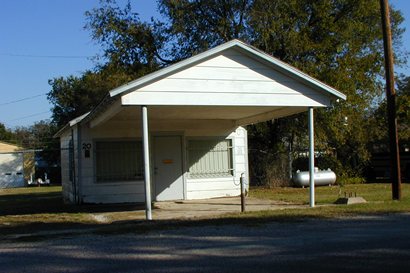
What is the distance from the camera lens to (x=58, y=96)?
179ft

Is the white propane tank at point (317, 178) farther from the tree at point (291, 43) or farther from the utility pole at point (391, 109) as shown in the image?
the utility pole at point (391, 109)

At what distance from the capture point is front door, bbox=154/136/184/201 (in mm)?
17984

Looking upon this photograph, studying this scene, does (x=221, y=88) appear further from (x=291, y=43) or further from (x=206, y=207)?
(x=291, y=43)

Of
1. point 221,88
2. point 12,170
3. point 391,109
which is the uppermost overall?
point 221,88

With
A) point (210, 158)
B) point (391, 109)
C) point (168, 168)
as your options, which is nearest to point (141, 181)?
point (168, 168)

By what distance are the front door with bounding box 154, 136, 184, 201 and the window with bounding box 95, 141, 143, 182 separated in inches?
24.8

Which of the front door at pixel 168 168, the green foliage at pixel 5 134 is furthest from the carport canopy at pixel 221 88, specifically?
the green foliage at pixel 5 134

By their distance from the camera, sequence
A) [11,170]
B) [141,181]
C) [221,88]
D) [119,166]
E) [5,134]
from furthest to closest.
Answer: [5,134]
[11,170]
[141,181]
[119,166]
[221,88]

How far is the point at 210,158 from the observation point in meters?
18.7

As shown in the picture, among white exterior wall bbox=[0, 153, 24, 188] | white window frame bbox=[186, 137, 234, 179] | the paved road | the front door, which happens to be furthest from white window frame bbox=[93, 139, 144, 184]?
white exterior wall bbox=[0, 153, 24, 188]

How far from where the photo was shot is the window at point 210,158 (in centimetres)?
1845

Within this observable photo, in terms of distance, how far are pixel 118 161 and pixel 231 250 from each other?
10.4 metres

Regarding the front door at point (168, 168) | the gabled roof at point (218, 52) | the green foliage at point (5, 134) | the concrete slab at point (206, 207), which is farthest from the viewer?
the green foliage at point (5, 134)

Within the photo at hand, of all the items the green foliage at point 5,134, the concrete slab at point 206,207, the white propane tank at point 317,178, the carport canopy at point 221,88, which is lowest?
the concrete slab at point 206,207
